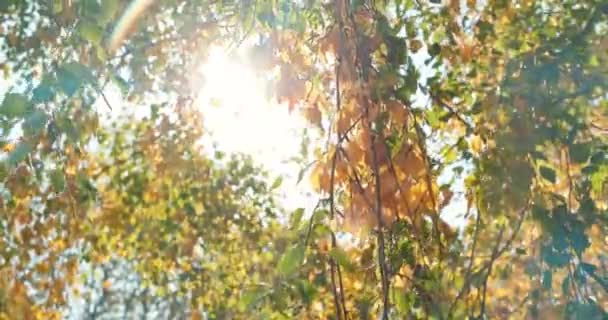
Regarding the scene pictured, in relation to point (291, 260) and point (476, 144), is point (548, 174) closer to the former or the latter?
point (476, 144)

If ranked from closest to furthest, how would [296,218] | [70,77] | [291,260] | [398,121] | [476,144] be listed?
[70,77] < [291,260] < [296,218] < [398,121] < [476,144]

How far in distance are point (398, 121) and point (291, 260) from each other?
444 mm

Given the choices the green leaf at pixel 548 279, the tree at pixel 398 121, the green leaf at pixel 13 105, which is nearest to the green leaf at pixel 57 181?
the tree at pixel 398 121

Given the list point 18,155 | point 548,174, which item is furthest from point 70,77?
point 548,174

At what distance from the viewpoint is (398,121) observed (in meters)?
1.78

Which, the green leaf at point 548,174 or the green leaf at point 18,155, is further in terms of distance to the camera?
the green leaf at point 548,174

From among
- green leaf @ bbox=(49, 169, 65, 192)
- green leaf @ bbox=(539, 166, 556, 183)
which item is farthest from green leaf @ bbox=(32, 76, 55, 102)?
green leaf @ bbox=(539, 166, 556, 183)

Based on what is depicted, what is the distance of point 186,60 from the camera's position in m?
3.40

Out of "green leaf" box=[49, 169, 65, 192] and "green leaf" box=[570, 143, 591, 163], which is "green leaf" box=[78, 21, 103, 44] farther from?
"green leaf" box=[570, 143, 591, 163]

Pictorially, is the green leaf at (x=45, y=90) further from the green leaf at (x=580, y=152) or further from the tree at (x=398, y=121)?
the green leaf at (x=580, y=152)

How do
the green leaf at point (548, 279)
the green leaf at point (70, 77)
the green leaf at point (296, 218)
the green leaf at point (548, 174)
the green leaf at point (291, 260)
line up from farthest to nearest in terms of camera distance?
the green leaf at point (548, 279), the green leaf at point (548, 174), the green leaf at point (296, 218), the green leaf at point (291, 260), the green leaf at point (70, 77)

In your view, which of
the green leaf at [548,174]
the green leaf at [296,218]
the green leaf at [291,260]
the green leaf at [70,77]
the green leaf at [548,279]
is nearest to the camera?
the green leaf at [70,77]

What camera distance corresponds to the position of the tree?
165cm

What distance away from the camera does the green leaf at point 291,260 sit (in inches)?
57.1
